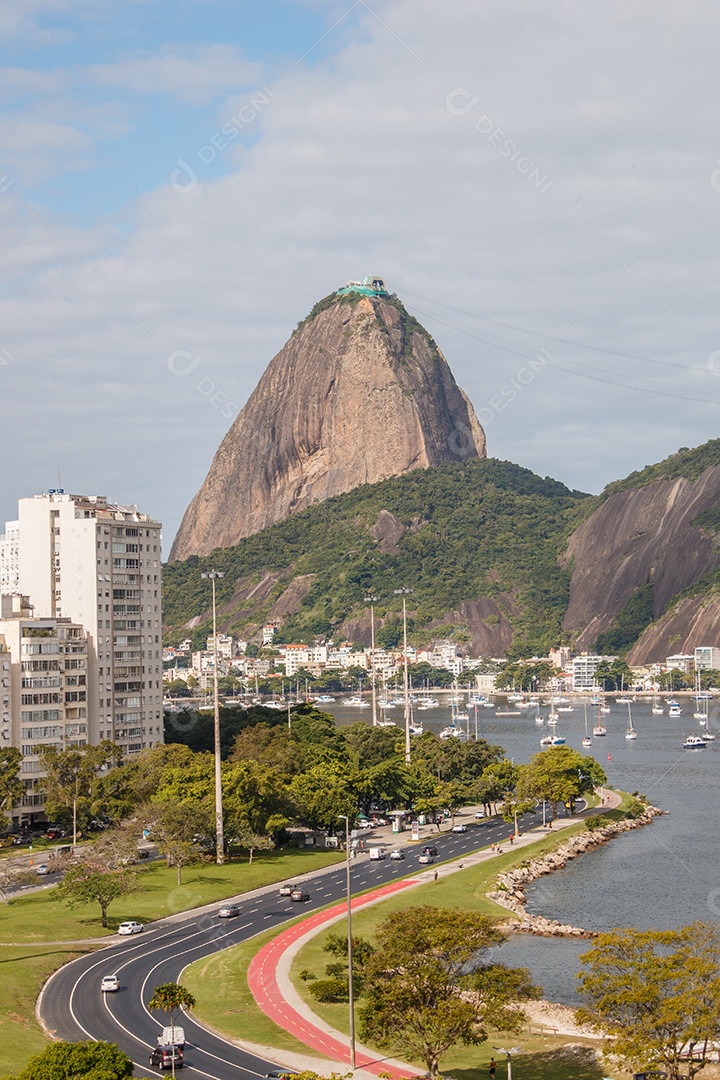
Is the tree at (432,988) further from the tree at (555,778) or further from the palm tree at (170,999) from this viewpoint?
the tree at (555,778)

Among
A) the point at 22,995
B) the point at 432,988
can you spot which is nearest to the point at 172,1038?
the point at 432,988

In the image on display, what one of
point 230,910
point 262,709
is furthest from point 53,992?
point 262,709

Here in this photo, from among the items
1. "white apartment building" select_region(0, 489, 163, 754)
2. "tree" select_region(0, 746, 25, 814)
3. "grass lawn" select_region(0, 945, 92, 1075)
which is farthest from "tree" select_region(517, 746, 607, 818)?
"grass lawn" select_region(0, 945, 92, 1075)

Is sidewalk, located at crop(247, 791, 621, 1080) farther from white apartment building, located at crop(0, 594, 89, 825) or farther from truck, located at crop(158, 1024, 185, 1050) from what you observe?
white apartment building, located at crop(0, 594, 89, 825)

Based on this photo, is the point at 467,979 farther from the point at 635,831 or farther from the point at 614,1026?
the point at 635,831

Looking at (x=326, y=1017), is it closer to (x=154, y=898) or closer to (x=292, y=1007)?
(x=292, y=1007)
